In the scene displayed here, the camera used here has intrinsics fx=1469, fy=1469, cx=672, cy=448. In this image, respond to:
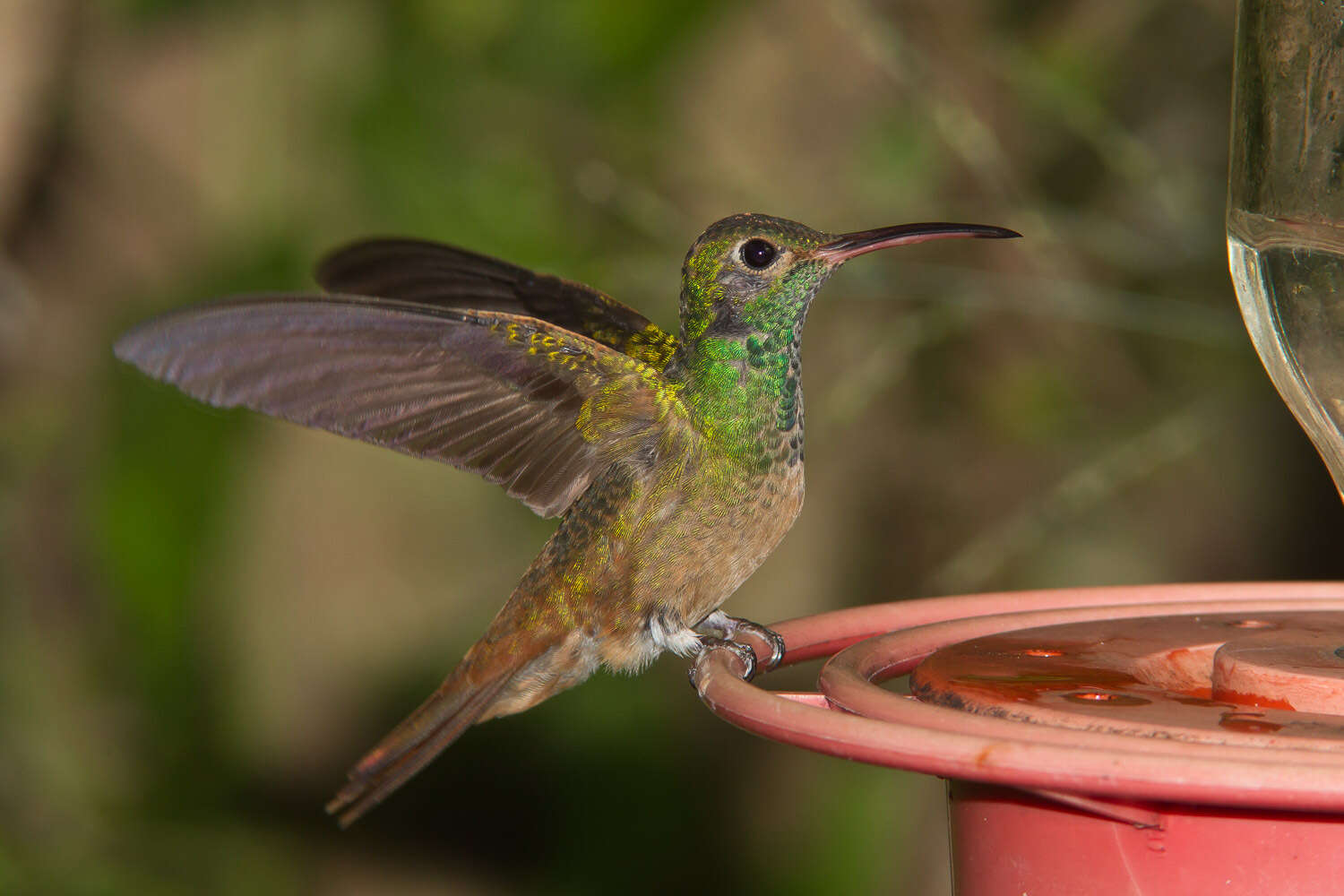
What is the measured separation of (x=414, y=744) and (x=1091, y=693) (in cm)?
90

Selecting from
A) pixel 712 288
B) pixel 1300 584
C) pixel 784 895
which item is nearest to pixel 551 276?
pixel 712 288

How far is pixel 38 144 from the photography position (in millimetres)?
3766

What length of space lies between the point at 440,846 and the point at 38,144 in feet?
7.79

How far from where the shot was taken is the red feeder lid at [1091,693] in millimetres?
860

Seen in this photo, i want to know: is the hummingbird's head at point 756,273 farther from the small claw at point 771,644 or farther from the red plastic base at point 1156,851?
the red plastic base at point 1156,851

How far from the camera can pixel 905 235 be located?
5.22 feet

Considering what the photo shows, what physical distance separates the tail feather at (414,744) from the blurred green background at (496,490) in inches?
35.5

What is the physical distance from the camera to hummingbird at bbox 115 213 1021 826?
1.62m

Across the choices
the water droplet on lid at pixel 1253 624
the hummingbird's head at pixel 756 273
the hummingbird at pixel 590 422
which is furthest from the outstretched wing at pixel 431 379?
the water droplet on lid at pixel 1253 624

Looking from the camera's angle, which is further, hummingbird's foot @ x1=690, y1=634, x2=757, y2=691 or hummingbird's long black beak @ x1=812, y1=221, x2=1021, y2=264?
hummingbird's long black beak @ x1=812, y1=221, x2=1021, y2=264

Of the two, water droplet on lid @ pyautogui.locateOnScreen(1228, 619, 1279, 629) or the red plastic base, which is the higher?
water droplet on lid @ pyautogui.locateOnScreen(1228, 619, 1279, 629)

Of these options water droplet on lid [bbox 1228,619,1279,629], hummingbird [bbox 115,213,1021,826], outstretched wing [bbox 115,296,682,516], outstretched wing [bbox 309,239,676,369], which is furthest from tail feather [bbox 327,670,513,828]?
water droplet on lid [bbox 1228,619,1279,629]

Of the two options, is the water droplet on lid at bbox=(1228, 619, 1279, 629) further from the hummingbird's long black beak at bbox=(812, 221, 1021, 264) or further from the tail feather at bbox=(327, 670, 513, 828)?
the tail feather at bbox=(327, 670, 513, 828)

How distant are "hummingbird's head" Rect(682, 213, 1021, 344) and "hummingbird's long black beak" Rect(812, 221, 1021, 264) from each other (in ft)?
0.04
